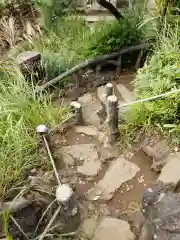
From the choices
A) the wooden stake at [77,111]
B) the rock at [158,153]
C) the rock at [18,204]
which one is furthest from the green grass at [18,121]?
the rock at [158,153]

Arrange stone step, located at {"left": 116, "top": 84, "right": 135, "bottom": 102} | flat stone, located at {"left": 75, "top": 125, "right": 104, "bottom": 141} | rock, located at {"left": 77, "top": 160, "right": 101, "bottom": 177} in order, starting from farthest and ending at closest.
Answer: stone step, located at {"left": 116, "top": 84, "right": 135, "bottom": 102} < flat stone, located at {"left": 75, "top": 125, "right": 104, "bottom": 141} < rock, located at {"left": 77, "top": 160, "right": 101, "bottom": 177}

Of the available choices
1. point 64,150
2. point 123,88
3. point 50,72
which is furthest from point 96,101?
point 64,150

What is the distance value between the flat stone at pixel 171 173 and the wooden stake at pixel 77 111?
60.3 inches

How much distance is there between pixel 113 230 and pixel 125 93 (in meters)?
2.62

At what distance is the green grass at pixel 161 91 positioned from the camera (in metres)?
3.93

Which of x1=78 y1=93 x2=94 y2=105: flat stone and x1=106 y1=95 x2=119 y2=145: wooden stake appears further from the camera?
x1=78 y1=93 x2=94 y2=105: flat stone

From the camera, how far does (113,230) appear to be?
300 cm

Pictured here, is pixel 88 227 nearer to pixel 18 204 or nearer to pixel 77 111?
pixel 18 204

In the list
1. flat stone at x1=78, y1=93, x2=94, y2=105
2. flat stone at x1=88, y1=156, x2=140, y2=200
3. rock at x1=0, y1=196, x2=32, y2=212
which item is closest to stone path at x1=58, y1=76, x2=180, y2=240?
flat stone at x1=88, y1=156, x2=140, y2=200

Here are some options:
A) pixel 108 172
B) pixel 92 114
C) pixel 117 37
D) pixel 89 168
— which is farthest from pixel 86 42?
pixel 108 172

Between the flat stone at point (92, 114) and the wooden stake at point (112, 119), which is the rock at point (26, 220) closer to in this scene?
the wooden stake at point (112, 119)

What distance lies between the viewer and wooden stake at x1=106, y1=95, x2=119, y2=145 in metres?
3.66

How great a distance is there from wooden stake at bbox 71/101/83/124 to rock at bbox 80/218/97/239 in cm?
171

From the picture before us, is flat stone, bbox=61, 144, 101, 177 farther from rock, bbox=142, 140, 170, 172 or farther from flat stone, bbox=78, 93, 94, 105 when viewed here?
flat stone, bbox=78, 93, 94, 105
